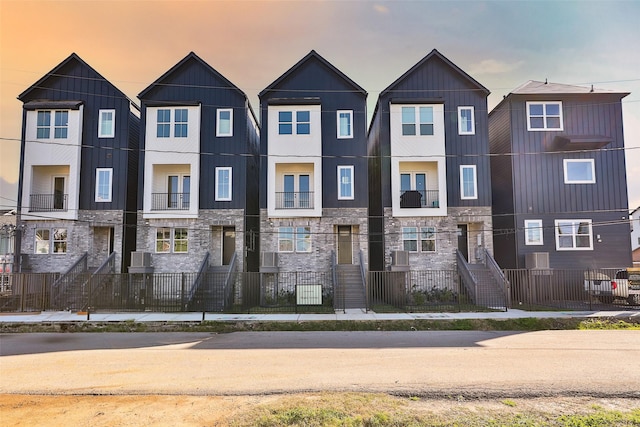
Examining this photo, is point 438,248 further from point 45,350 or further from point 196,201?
point 45,350

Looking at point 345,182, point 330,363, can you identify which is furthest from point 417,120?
point 330,363

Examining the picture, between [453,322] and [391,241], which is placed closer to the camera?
[453,322]

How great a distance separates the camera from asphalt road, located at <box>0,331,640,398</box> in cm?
776

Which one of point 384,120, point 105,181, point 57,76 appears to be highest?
point 57,76

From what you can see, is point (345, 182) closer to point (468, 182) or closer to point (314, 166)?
point (314, 166)

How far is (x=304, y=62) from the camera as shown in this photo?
2434 centimetres

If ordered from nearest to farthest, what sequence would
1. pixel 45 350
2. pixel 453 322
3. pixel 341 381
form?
pixel 341 381, pixel 45 350, pixel 453 322

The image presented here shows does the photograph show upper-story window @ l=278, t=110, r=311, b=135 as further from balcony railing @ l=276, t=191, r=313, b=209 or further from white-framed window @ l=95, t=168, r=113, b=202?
white-framed window @ l=95, t=168, r=113, b=202

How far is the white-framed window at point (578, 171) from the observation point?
77.5ft

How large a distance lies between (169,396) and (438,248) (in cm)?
1836

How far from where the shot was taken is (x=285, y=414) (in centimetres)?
614

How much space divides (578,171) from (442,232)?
8525 mm

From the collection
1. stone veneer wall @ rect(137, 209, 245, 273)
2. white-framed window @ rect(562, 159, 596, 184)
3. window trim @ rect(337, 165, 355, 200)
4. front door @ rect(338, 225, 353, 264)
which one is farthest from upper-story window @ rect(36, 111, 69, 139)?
white-framed window @ rect(562, 159, 596, 184)

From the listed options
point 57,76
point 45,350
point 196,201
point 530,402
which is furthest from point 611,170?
A: point 57,76
